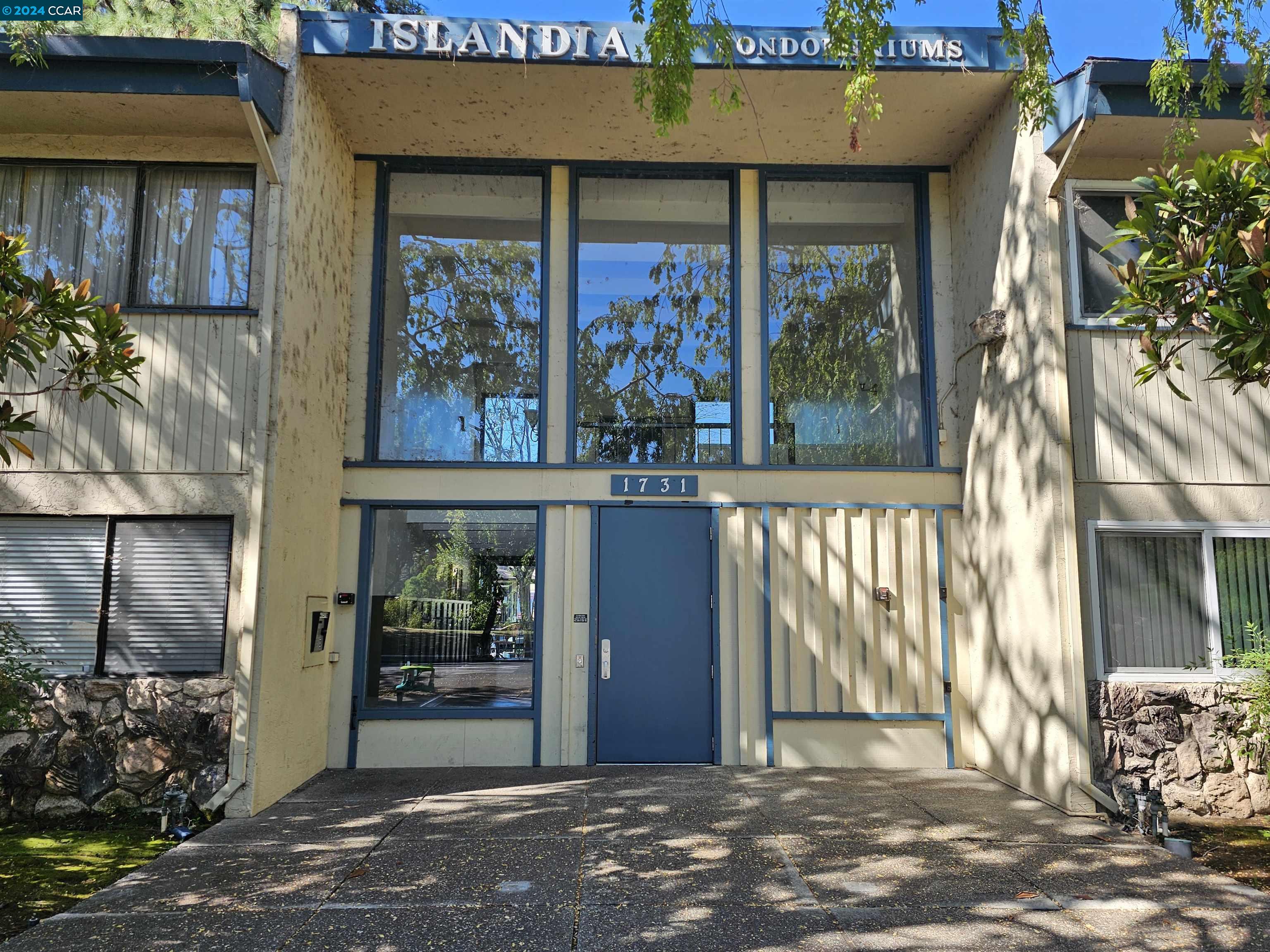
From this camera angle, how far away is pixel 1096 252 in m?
7.14

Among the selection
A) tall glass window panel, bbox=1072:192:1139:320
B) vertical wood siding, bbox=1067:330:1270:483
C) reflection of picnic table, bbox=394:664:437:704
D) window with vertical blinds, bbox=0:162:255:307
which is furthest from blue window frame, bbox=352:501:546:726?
tall glass window panel, bbox=1072:192:1139:320

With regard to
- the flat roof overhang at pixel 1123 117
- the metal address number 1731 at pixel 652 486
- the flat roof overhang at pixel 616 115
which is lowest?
the metal address number 1731 at pixel 652 486

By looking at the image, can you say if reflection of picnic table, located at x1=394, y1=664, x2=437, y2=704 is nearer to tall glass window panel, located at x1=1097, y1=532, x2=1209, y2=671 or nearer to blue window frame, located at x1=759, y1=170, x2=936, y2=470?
blue window frame, located at x1=759, y1=170, x2=936, y2=470

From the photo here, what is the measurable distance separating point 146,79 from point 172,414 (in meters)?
2.49

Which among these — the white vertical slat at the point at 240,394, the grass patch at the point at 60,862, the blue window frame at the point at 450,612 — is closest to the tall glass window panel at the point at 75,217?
the white vertical slat at the point at 240,394

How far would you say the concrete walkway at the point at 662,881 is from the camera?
4242mm

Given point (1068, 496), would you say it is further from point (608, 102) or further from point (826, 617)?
point (608, 102)

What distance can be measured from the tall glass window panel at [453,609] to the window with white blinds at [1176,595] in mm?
4633

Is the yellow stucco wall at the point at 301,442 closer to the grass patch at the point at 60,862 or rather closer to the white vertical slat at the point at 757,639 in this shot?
the grass patch at the point at 60,862

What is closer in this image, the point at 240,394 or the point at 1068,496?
the point at 1068,496

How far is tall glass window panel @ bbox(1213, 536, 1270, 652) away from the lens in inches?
262

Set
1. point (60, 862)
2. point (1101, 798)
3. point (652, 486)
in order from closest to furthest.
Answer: point (60, 862) < point (1101, 798) < point (652, 486)

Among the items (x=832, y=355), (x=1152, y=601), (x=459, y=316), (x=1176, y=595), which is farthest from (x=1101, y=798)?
(x=459, y=316)

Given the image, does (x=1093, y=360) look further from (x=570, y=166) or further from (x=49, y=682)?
(x=49, y=682)
